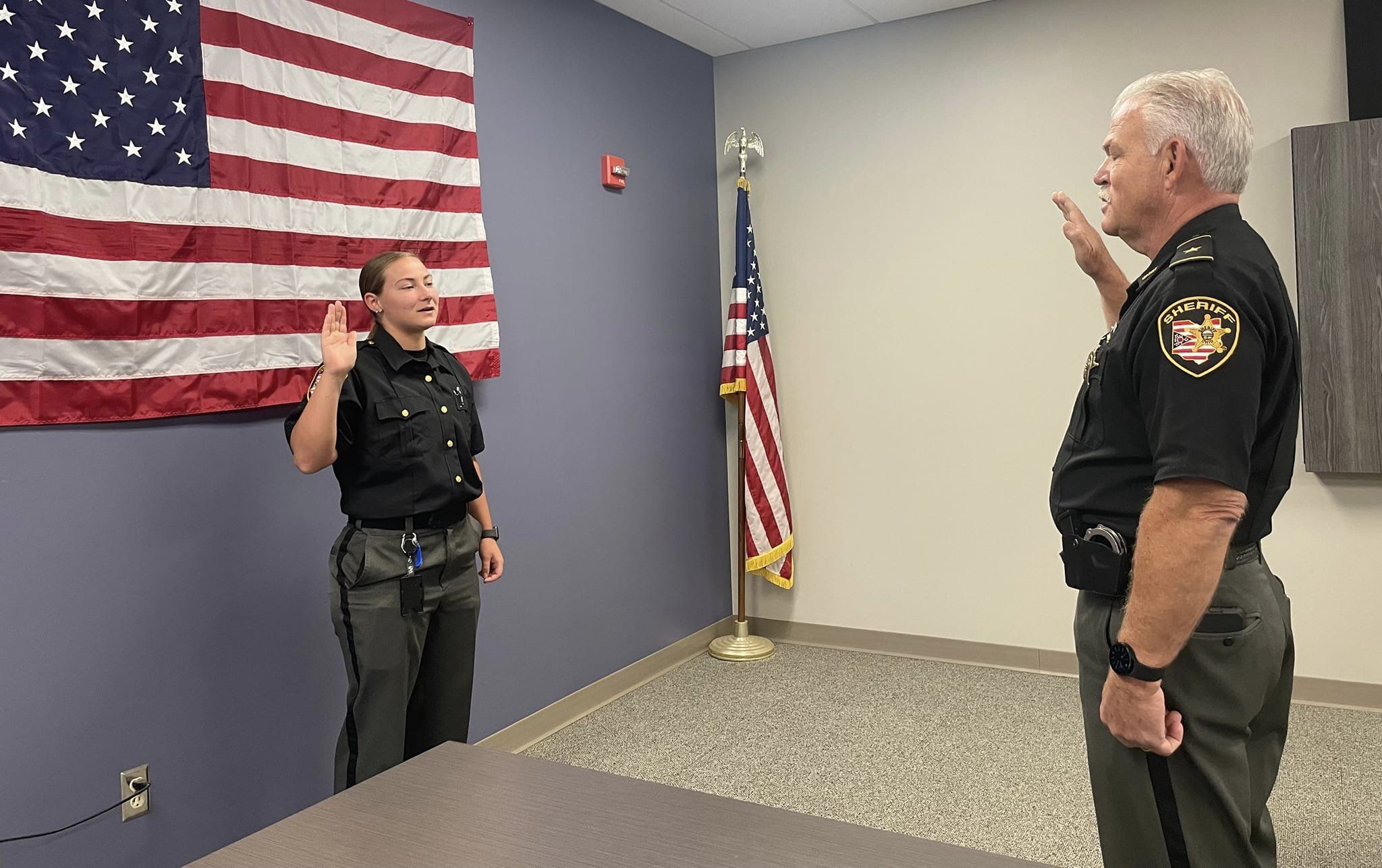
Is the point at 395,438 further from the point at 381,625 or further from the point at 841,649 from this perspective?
the point at 841,649

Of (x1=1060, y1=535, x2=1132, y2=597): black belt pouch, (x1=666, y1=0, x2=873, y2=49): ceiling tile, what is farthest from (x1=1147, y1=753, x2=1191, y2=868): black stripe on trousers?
(x1=666, y1=0, x2=873, y2=49): ceiling tile

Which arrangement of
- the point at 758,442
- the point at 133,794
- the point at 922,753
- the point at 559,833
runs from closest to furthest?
the point at 559,833 → the point at 133,794 → the point at 922,753 → the point at 758,442

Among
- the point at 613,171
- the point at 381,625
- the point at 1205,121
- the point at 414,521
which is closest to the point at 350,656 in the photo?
the point at 381,625

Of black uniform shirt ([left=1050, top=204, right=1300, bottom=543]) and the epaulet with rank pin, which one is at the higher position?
the epaulet with rank pin

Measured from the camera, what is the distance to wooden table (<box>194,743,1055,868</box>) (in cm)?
101

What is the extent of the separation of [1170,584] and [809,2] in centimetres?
328

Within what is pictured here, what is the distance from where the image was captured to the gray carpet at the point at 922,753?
275 centimetres

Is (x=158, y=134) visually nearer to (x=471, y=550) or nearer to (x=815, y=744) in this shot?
(x=471, y=550)

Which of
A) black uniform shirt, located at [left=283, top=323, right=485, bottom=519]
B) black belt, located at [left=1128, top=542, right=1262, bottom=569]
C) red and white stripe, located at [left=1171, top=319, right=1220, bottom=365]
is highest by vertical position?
red and white stripe, located at [left=1171, top=319, right=1220, bottom=365]

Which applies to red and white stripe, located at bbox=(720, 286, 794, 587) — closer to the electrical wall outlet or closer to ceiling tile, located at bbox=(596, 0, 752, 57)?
ceiling tile, located at bbox=(596, 0, 752, 57)

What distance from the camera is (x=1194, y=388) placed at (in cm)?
137

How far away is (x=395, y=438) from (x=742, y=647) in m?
2.51

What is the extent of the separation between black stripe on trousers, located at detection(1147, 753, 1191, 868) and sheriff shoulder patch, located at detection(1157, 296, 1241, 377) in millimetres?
579

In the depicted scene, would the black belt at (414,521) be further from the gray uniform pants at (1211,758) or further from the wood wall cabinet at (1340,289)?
the wood wall cabinet at (1340,289)
